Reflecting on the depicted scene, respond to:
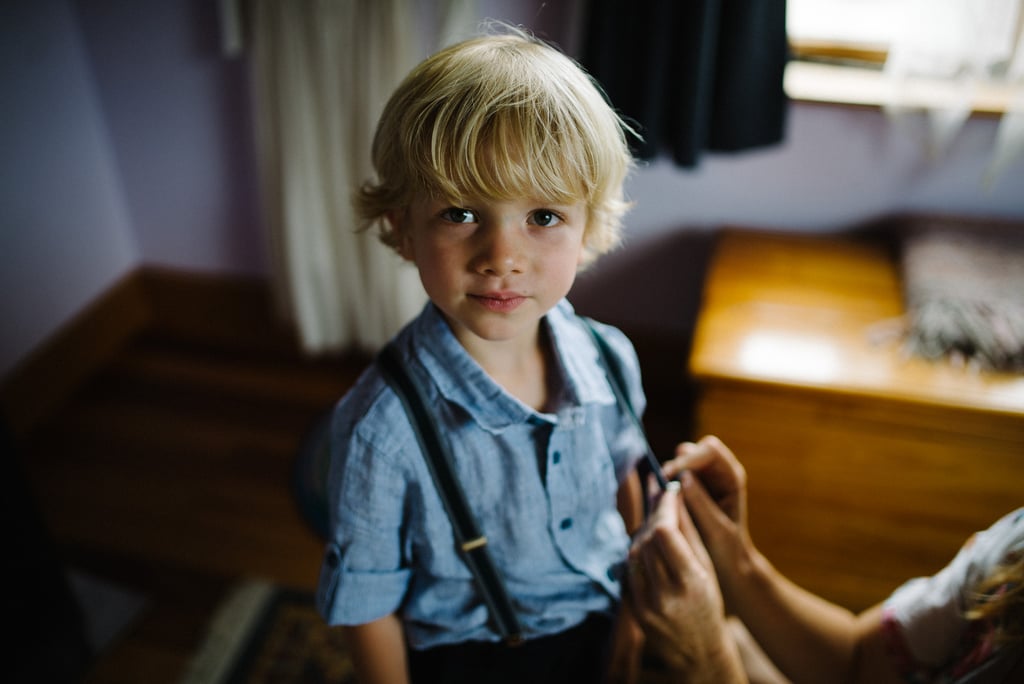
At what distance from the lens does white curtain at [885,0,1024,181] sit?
1461mm

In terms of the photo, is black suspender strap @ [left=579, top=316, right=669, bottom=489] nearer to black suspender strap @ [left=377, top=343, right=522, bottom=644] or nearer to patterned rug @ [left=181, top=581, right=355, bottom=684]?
black suspender strap @ [left=377, top=343, right=522, bottom=644]

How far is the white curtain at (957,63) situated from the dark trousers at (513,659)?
124 cm

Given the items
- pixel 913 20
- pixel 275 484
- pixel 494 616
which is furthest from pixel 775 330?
pixel 275 484

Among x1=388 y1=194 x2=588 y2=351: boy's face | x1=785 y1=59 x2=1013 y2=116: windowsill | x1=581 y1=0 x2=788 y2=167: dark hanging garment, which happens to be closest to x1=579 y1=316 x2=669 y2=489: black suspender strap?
x1=388 y1=194 x2=588 y2=351: boy's face

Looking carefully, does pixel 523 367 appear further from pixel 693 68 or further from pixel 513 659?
pixel 693 68

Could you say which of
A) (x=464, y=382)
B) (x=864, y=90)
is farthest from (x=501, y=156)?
(x=864, y=90)

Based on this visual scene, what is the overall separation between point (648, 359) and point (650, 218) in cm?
36

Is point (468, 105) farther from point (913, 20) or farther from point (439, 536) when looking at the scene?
point (913, 20)

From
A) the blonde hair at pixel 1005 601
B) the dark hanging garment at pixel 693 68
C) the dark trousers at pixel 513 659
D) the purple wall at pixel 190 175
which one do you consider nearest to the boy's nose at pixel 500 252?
the dark trousers at pixel 513 659

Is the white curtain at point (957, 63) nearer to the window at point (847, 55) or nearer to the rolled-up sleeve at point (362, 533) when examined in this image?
the window at point (847, 55)

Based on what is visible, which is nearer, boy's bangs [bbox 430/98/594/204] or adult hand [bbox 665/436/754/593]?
boy's bangs [bbox 430/98/594/204]

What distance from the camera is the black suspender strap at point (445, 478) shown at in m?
0.72

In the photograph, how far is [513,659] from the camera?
845mm

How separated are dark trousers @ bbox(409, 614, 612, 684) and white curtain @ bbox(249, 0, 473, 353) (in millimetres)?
850
